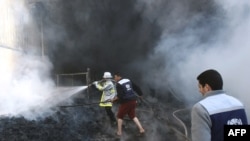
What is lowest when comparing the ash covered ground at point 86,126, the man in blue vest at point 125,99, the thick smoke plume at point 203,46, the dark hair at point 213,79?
the ash covered ground at point 86,126

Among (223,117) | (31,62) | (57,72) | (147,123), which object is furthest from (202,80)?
(57,72)

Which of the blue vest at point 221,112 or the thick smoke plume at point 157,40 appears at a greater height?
the thick smoke plume at point 157,40

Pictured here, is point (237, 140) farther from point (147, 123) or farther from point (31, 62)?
point (31, 62)

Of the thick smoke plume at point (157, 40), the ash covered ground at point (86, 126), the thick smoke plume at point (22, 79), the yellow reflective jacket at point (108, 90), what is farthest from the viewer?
the thick smoke plume at point (157, 40)

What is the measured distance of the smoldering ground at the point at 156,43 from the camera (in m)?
10.6

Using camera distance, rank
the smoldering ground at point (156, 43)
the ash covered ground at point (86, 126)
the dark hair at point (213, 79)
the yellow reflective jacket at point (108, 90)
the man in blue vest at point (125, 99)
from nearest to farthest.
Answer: the dark hair at point (213, 79) < the ash covered ground at point (86, 126) < the man in blue vest at point (125, 99) < the yellow reflective jacket at point (108, 90) < the smoldering ground at point (156, 43)

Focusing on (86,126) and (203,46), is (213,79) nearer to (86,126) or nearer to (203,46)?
(86,126)

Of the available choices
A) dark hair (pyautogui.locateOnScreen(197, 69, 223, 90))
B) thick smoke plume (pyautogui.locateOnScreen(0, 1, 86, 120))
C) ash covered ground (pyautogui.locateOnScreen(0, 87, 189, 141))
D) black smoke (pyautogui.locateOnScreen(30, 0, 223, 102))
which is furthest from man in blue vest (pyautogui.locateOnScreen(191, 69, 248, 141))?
black smoke (pyautogui.locateOnScreen(30, 0, 223, 102))

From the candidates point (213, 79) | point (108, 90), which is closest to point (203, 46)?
point (108, 90)

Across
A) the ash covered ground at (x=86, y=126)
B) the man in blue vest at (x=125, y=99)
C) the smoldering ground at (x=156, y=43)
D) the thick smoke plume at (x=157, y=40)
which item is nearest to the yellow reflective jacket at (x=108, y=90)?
the ash covered ground at (x=86, y=126)

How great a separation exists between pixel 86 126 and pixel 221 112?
622 centimetres

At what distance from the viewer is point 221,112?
2760mm

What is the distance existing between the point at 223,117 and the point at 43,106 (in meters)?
7.12

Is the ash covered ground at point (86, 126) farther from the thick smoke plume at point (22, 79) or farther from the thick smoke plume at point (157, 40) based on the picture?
the thick smoke plume at point (157, 40)
